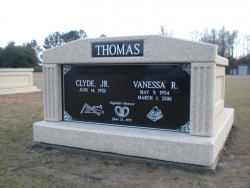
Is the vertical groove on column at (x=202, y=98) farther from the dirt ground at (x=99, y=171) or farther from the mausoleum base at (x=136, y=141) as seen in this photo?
the dirt ground at (x=99, y=171)

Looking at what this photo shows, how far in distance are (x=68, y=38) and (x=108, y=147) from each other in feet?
243

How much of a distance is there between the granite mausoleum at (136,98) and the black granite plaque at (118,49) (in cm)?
1

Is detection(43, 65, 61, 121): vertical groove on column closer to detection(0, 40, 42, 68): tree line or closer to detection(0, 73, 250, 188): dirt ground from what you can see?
detection(0, 73, 250, 188): dirt ground

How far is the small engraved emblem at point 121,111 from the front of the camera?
17.3 feet

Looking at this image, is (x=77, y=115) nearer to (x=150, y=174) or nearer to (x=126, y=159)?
(x=126, y=159)

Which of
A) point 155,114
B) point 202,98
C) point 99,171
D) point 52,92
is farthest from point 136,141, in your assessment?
point 52,92

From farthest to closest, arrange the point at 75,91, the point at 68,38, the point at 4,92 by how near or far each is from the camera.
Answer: the point at 68,38 < the point at 4,92 < the point at 75,91

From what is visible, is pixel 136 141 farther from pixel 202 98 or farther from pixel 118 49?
pixel 118 49

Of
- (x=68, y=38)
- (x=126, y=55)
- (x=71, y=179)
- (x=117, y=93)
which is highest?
(x=68, y=38)

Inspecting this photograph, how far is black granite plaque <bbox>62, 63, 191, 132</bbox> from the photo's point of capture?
4.80 meters

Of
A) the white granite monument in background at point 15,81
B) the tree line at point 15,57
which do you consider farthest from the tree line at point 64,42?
the white granite monument in background at point 15,81

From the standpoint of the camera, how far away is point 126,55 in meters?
5.00

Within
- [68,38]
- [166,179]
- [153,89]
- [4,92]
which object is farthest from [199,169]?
[68,38]

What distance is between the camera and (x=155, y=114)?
16.4ft
